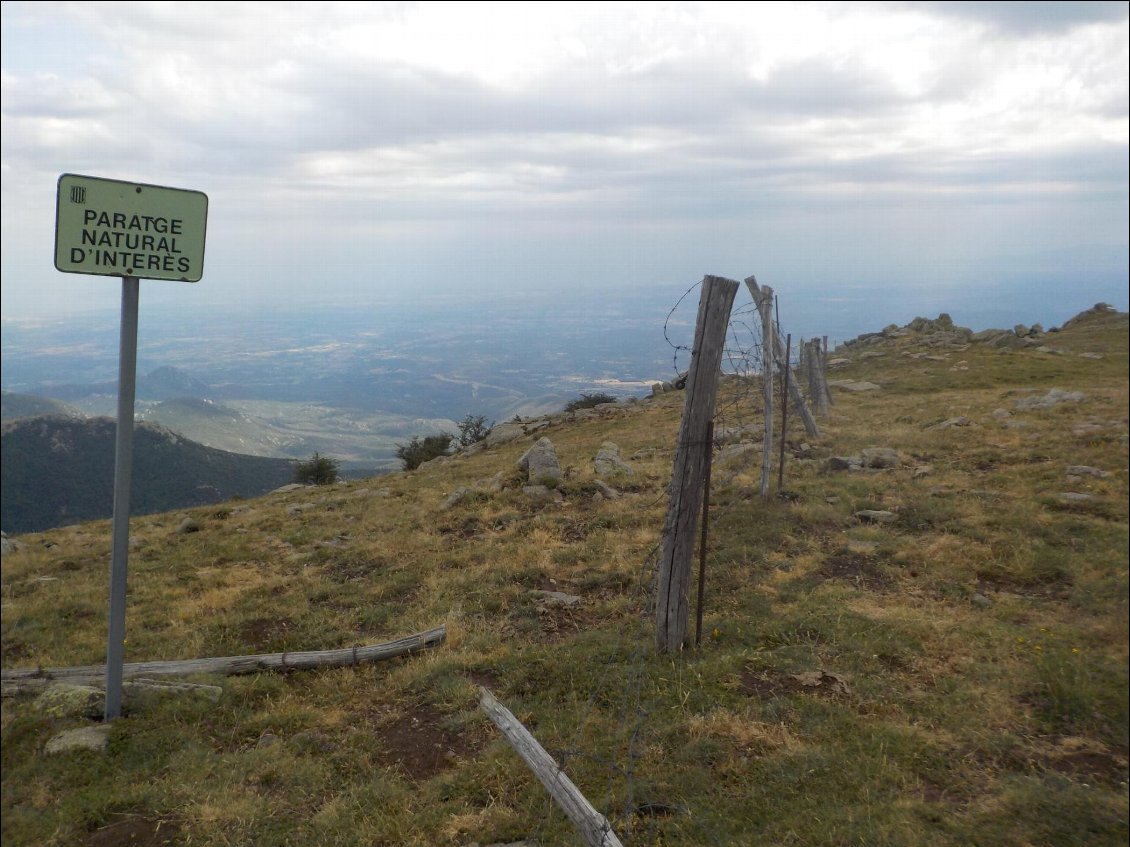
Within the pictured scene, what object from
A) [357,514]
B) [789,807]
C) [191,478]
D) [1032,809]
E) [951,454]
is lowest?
[191,478]

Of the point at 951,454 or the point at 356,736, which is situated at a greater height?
the point at 951,454

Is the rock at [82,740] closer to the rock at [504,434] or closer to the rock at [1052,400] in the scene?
the rock at [1052,400]

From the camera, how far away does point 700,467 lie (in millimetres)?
7109

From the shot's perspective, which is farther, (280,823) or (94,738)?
(94,738)

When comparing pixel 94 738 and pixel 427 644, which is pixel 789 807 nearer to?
pixel 427 644

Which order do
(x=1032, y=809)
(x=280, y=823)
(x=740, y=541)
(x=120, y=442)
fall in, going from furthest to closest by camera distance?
(x=740, y=541) < (x=120, y=442) < (x=280, y=823) < (x=1032, y=809)

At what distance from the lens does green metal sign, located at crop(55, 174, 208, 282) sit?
5289 millimetres

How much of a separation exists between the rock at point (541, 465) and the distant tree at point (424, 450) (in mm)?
15993

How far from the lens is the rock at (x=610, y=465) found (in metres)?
16.9

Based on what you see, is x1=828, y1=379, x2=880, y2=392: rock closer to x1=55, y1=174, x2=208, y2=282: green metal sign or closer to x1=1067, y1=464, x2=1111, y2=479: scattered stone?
x1=1067, y1=464, x2=1111, y2=479: scattered stone

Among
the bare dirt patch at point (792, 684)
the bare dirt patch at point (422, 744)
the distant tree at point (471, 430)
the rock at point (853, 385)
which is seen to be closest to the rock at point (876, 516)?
the bare dirt patch at point (792, 684)

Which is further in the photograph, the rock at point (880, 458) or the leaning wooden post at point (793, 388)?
the leaning wooden post at point (793, 388)

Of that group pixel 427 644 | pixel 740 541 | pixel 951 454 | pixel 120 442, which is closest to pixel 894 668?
pixel 740 541

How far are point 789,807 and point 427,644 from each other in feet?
16.8
